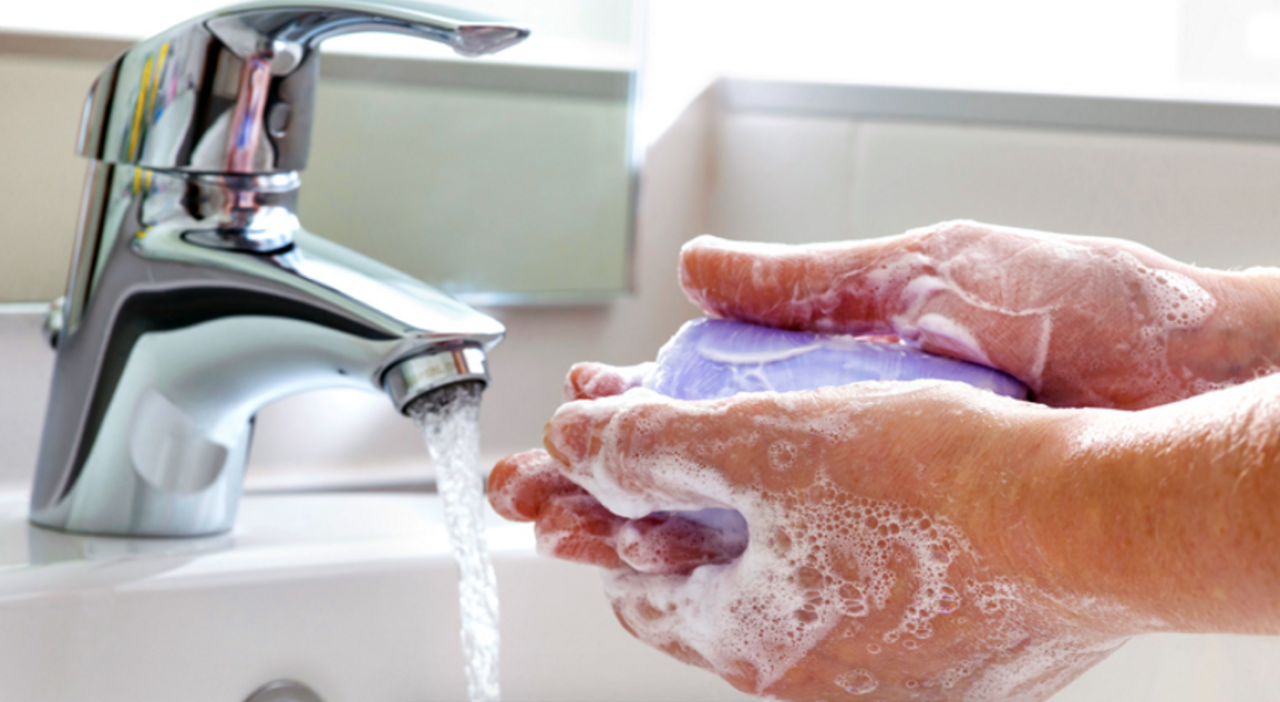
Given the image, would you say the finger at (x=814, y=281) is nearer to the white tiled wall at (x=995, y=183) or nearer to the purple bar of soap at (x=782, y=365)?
the purple bar of soap at (x=782, y=365)

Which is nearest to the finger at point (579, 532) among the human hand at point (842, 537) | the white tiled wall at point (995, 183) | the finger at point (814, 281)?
the human hand at point (842, 537)

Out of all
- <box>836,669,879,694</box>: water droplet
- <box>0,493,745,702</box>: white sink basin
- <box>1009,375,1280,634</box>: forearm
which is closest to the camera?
<box>1009,375,1280,634</box>: forearm

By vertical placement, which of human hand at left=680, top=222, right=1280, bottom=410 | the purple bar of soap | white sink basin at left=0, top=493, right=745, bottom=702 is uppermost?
human hand at left=680, top=222, right=1280, bottom=410

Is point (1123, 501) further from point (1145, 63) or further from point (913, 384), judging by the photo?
point (1145, 63)

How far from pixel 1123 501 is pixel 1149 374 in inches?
6.8

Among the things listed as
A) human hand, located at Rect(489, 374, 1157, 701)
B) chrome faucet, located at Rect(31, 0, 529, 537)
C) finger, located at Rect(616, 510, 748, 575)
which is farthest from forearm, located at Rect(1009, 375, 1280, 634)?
chrome faucet, located at Rect(31, 0, 529, 537)

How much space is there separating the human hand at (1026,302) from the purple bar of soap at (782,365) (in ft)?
0.04

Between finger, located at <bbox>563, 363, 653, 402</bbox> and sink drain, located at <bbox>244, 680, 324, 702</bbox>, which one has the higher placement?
finger, located at <bbox>563, 363, 653, 402</bbox>

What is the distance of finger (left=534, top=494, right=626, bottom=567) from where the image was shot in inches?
15.4

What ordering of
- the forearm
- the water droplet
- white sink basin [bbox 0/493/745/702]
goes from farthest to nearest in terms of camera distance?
white sink basin [bbox 0/493/745/702]
the water droplet
the forearm

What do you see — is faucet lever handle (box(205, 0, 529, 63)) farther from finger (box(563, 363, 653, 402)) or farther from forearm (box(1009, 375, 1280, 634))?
forearm (box(1009, 375, 1280, 634))

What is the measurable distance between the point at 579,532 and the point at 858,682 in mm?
106

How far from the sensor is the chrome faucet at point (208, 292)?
456 millimetres

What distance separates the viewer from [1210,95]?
583mm
